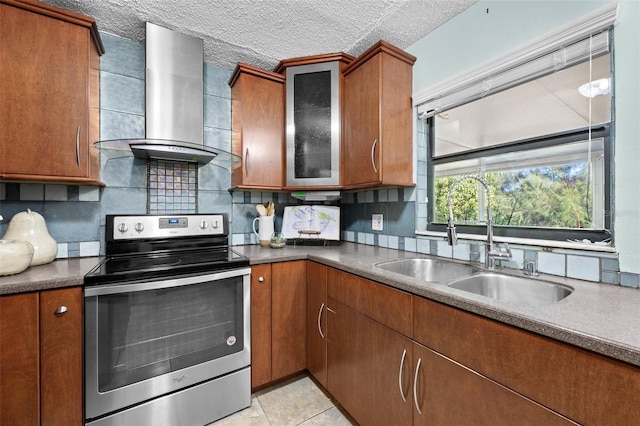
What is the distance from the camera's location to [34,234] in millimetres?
1386

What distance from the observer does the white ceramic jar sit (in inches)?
53.5

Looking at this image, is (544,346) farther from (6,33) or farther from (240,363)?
(6,33)

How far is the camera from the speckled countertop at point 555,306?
62 centimetres

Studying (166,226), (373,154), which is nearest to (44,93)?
(166,226)

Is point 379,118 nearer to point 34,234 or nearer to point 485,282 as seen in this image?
point 485,282

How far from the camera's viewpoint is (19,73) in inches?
50.9

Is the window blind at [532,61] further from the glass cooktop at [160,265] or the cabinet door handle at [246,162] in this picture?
the glass cooktop at [160,265]

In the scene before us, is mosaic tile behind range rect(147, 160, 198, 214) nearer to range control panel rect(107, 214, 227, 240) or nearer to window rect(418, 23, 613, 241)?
range control panel rect(107, 214, 227, 240)

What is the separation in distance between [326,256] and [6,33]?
1933mm

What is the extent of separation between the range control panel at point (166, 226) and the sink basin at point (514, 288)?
1.59m

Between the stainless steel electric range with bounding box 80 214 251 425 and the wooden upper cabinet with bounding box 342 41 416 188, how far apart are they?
98cm

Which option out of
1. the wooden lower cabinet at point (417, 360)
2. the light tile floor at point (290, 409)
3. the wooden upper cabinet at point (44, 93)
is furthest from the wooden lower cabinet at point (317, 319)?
the wooden upper cabinet at point (44, 93)

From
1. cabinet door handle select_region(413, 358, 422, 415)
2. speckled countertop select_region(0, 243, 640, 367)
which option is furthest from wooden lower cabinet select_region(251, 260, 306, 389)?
cabinet door handle select_region(413, 358, 422, 415)

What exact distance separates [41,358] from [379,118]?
6.63ft
